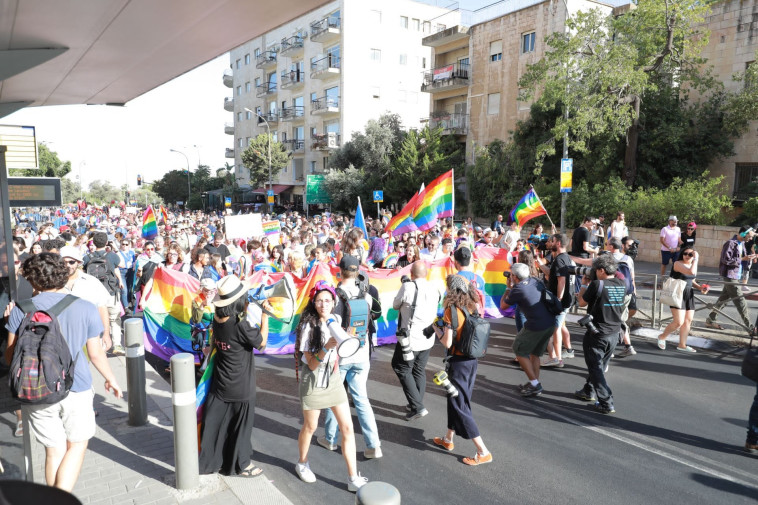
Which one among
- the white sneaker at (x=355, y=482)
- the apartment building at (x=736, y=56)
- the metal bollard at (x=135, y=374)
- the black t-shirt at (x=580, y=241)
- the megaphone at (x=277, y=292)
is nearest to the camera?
the white sneaker at (x=355, y=482)

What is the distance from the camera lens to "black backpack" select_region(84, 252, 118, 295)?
8398 millimetres

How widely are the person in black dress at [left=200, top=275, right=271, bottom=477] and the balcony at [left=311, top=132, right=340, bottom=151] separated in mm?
39552

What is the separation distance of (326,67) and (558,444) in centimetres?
4235

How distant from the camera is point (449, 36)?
35.2 metres

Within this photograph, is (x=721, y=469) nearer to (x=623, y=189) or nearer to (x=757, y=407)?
(x=757, y=407)

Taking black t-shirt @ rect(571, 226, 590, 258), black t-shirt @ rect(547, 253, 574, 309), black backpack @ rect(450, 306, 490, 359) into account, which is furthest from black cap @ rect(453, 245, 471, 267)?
black t-shirt @ rect(571, 226, 590, 258)

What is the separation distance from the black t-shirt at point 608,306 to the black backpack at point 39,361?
5027 millimetres

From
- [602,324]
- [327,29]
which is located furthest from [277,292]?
[327,29]

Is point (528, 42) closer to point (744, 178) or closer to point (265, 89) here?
point (744, 178)

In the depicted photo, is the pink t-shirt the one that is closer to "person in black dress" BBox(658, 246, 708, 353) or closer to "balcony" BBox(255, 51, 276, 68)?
"person in black dress" BBox(658, 246, 708, 353)

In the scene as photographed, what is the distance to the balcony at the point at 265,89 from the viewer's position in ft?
174

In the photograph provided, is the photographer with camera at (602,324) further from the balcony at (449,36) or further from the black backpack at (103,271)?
the balcony at (449,36)

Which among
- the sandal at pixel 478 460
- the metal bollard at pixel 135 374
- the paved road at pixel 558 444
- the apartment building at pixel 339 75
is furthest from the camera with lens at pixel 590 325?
the apartment building at pixel 339 75

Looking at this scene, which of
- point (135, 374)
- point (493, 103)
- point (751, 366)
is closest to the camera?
point (751, 366)
